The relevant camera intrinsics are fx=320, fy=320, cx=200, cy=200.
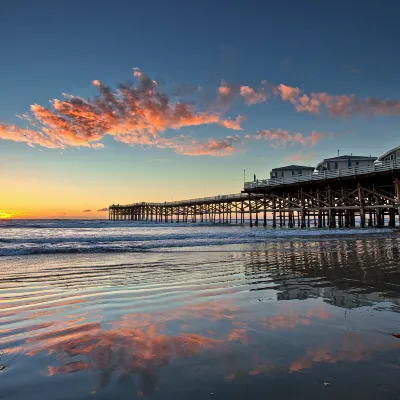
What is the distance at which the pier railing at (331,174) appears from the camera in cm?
2878

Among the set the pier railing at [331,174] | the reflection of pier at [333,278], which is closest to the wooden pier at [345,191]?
the pier railing at [331,174]

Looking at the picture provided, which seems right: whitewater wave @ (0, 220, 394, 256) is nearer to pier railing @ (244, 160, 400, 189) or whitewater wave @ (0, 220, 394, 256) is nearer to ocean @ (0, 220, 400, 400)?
pier railing @ (244, 160, 400, 189)

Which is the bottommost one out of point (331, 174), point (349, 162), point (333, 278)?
point (333, 278)

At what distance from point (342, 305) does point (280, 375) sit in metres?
2.64

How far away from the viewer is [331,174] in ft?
112

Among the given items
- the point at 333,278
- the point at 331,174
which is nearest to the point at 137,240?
the point at 333,278

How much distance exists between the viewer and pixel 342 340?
10.6 feet

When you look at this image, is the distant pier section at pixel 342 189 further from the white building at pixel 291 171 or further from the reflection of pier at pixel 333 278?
the reflection of pier at pixel 333 278

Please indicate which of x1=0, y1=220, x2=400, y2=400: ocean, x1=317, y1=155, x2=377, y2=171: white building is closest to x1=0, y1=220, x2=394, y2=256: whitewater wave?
x1=0, y1=220, x2=400, y2=400: ocean

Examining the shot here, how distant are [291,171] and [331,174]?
15342 millimetres

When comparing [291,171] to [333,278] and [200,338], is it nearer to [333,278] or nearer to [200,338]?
[333,278]

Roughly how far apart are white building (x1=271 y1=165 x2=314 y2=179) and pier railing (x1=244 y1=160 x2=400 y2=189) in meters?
6.13

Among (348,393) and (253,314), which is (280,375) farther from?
(253,314)

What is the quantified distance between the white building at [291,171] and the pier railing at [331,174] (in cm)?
613
